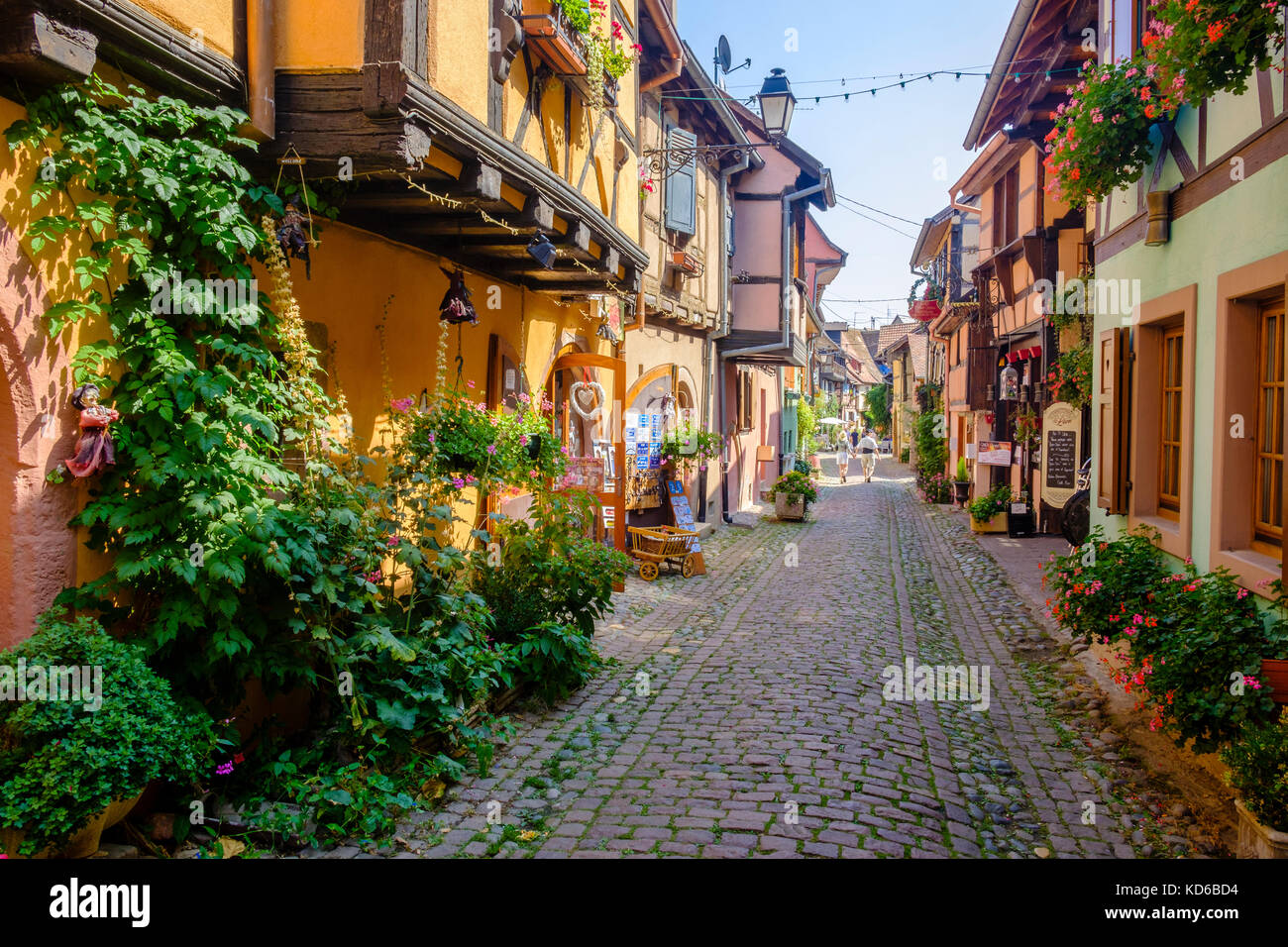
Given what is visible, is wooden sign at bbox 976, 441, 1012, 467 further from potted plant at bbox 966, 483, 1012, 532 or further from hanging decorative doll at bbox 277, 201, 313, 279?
hanging decorative doll at bbox 277, 201, 313, 279

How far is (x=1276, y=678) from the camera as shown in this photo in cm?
426

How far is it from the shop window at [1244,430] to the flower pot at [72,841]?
5.50 metres

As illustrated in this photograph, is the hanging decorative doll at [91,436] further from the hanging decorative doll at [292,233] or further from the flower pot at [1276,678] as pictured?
the flower pot at [1276,678]

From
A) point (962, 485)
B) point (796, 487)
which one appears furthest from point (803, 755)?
point (962, 485)

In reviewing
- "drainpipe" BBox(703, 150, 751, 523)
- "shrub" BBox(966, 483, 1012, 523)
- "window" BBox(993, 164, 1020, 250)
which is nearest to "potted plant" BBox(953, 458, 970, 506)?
"shrub" BBox(966, 483, 1012, 523)

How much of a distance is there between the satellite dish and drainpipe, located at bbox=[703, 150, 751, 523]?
1585 millimetres

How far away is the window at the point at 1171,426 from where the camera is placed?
6812 millimetres

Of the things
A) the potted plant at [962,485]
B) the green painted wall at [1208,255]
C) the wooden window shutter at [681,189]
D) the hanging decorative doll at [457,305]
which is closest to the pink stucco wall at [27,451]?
the hanging decorative doll at [457,305]

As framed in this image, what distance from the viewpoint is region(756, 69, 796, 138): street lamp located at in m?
13.3

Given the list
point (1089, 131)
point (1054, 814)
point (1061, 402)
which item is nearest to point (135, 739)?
point (1054, 814)

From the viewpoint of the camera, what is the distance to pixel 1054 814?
4.56 meters
